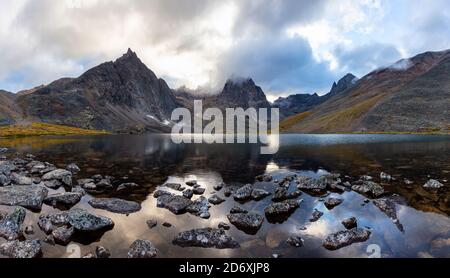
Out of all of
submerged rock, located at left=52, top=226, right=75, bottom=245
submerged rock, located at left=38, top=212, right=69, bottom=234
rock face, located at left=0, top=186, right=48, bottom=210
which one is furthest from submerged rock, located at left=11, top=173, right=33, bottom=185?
submerged rock, located at left=52, top=226, right=75, bottom=245

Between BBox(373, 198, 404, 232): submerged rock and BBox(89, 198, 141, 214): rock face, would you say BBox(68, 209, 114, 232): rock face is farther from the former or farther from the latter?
BBox(373, 198, 404, 232): submerged rock

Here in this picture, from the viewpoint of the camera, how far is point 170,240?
17.2 m

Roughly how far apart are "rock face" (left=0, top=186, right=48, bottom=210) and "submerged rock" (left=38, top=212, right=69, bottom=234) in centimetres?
453

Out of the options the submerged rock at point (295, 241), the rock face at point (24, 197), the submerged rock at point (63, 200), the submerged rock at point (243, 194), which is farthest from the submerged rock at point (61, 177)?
the submerged rock at point (295, 241)

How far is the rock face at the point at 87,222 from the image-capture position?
59.3 ft

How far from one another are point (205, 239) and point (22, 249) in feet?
32.3

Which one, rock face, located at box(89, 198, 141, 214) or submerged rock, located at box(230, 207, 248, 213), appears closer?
submerged rock, located at box(230, 207, 248, 213)

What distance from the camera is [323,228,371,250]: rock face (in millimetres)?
16438

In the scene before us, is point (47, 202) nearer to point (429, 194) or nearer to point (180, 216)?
point (180, 216)

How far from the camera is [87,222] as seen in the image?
18297mm

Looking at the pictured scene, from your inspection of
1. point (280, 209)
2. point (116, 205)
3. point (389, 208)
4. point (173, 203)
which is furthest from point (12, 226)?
point (389, 208)

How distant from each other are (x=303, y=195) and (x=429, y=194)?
1205 centimetres

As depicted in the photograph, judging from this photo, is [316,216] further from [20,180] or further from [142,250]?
[20,180]
